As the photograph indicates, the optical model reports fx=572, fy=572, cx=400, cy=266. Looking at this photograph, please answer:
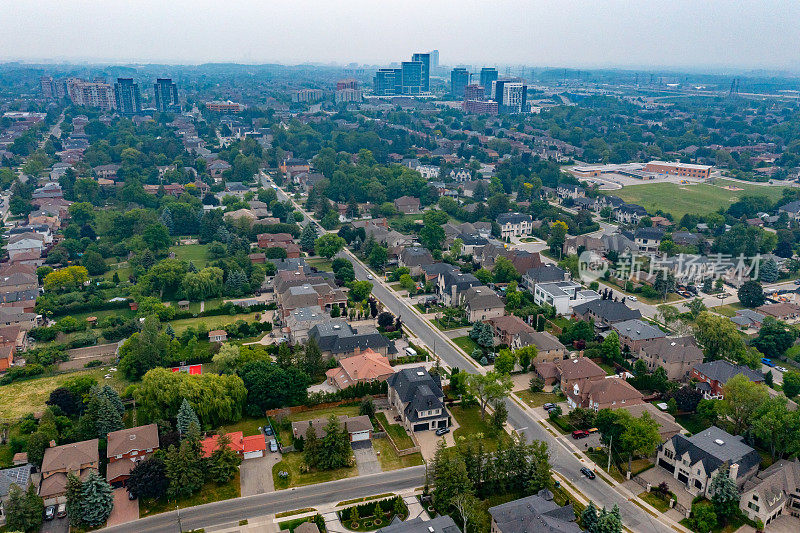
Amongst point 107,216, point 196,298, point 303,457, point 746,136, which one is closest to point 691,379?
point 303,457

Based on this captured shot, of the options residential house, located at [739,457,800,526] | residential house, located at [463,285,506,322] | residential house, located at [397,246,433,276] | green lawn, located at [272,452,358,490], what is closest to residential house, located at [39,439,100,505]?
green lawn, located at [272,452,358,490]

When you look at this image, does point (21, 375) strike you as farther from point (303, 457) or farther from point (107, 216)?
point (107, 216)

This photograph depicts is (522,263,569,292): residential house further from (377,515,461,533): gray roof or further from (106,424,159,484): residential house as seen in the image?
(106,424,159,484): residential house

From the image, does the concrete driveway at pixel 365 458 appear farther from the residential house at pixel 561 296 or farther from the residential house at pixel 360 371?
the residential house at pixel 561 296

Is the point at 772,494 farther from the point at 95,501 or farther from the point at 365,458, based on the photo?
the point at 95,501

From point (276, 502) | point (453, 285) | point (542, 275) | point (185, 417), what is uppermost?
point (542, 275)

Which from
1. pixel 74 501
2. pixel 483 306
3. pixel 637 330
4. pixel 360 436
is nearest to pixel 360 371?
pixel 360 436
